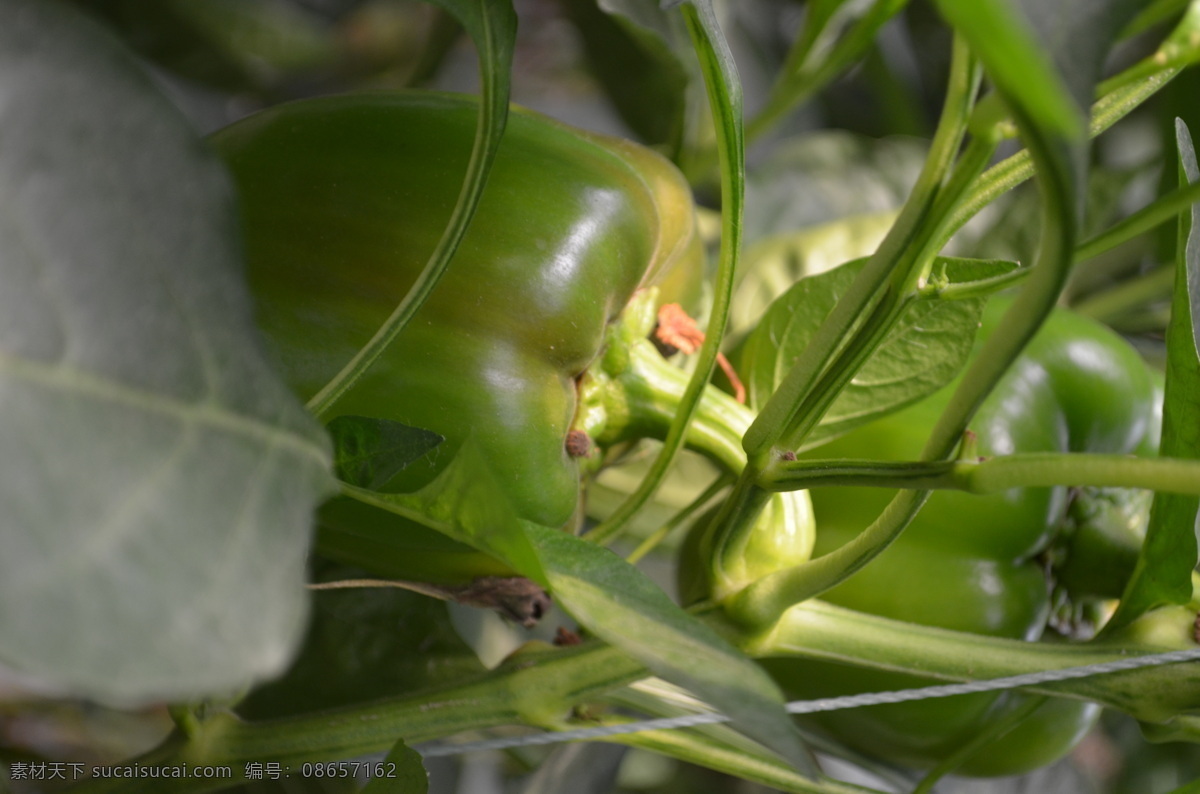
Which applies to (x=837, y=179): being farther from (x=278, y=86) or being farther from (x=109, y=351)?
(x=109, y=351)

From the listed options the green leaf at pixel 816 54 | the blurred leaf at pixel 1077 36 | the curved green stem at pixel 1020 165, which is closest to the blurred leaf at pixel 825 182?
the green leaf at pixel 816 54

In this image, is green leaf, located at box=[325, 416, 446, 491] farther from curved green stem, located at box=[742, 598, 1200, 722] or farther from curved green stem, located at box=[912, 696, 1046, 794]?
curved green stem, located at box=[912, 696, 1046, 794]

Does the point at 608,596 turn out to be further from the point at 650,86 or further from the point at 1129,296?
the point at 1129,296

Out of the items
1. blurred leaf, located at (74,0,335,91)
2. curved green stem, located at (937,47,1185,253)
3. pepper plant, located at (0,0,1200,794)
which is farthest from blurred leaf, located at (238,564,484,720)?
blurred leaf, located at (74,0,335,91)

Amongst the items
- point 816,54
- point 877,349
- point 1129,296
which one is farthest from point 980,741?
point 816,54

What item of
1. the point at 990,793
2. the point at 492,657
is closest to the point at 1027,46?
the point at 492,657
